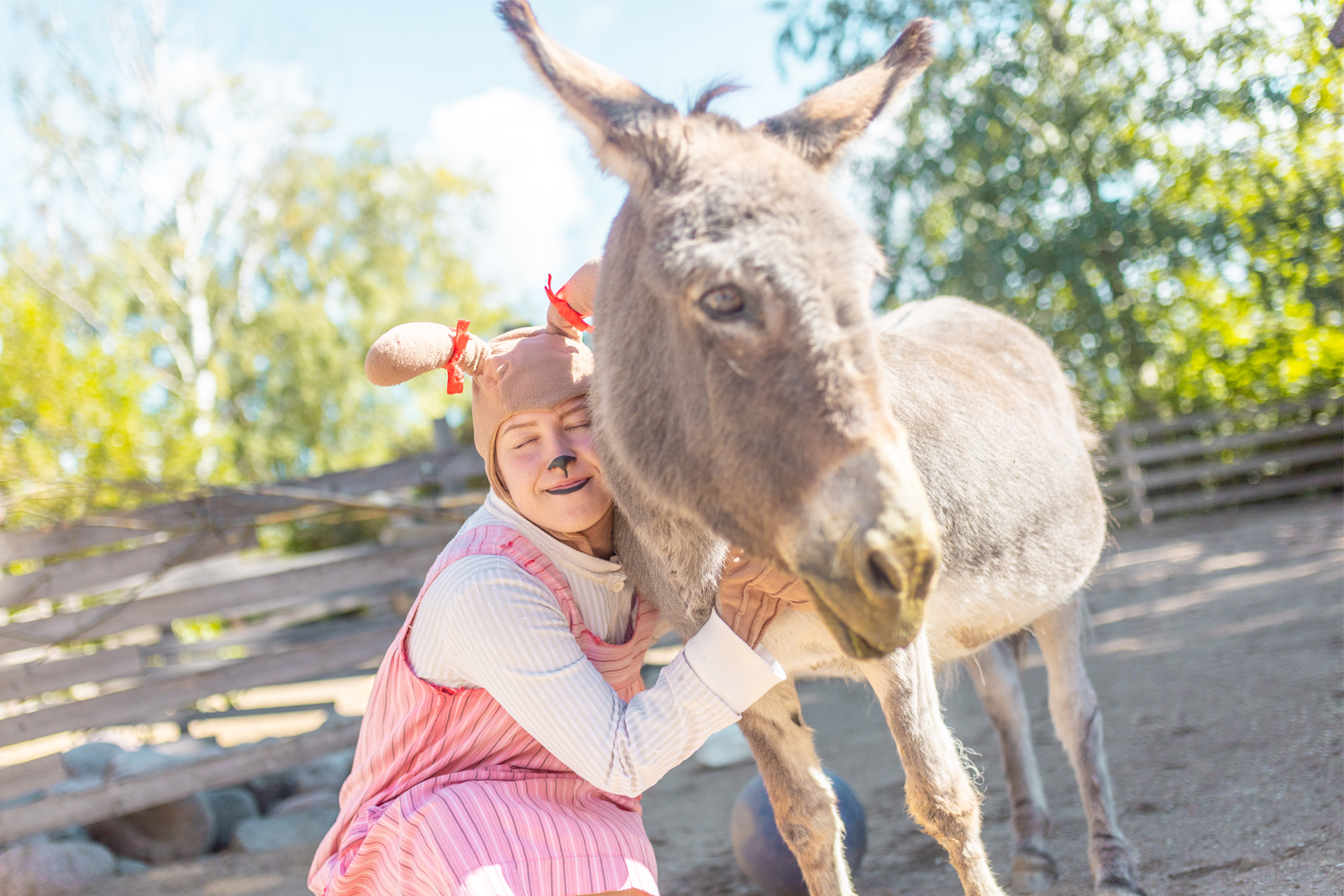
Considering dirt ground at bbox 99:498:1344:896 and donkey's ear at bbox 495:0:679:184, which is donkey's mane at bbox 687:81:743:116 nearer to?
donkey's ear at bbox 495:0:679:184

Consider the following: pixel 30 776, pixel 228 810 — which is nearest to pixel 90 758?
pixel 30 776

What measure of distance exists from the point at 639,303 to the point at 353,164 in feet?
76.0

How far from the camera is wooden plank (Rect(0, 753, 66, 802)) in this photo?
16.9ft

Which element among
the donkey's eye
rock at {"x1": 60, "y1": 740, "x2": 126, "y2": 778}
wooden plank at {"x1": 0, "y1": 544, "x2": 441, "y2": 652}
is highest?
the donkey's eye

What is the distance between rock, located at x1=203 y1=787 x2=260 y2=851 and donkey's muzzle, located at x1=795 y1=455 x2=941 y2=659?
5.69 meters

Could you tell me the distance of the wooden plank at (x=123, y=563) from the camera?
5.54 metres

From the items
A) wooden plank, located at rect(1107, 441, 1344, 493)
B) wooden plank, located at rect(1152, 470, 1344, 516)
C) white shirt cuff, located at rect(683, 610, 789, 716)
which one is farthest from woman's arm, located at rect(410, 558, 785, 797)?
wooden plank, located at rect(1152, 470, 1344, 516)

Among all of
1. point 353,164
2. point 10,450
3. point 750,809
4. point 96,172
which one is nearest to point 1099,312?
point 750,809

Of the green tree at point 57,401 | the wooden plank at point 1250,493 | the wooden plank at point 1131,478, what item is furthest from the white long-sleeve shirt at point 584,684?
the green tree at point 57,401

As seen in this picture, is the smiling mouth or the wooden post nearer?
the smiling mouth

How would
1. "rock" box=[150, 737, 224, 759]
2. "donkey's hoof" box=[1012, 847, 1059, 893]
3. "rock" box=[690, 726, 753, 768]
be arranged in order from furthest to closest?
1. "rock" box=[150, 737, 224, 759]
2. "rock" box=[690, 726, 753, 768]
3. "donkey's hoof" box=[1012, 847, 1059, 893]

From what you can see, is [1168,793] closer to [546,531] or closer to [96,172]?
[546,531]

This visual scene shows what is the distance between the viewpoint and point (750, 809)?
11.2 feet

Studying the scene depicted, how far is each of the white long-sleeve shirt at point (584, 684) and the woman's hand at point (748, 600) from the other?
7 centimetres
